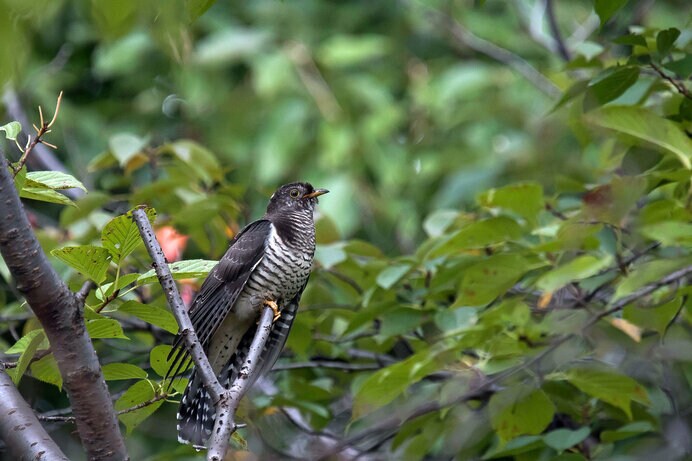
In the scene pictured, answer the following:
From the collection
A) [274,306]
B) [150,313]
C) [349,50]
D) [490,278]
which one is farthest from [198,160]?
[349,50]

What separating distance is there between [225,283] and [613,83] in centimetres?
157

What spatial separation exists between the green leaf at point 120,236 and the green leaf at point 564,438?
1.30 meters

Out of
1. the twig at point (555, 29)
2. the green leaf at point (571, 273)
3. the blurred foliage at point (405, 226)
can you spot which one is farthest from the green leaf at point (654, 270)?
the twig at point (555, 29)

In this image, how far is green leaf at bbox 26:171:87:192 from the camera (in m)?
1.87

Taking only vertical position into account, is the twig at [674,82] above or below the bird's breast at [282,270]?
above

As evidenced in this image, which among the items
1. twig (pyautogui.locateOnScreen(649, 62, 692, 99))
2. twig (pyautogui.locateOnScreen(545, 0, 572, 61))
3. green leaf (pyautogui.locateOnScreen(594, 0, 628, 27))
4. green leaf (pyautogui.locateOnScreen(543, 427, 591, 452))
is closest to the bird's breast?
green leaf (pyautogui.locateOnScreen(543, 427, 591, 452))

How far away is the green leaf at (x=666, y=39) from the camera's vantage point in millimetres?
2230

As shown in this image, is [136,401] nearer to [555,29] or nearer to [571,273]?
[571,273]

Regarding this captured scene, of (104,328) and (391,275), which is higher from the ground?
(104,328)

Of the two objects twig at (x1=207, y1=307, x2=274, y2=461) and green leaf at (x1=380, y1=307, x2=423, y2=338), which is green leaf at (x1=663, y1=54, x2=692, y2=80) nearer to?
green leaf at (x1=380, y1=307, x2=423, y2=338)

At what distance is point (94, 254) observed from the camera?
178 cm

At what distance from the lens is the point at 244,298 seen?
3.34 m

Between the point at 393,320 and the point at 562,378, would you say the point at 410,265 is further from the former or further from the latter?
the point at 562,378

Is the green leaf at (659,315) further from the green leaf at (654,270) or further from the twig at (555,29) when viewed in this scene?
the twig at (555,29)
